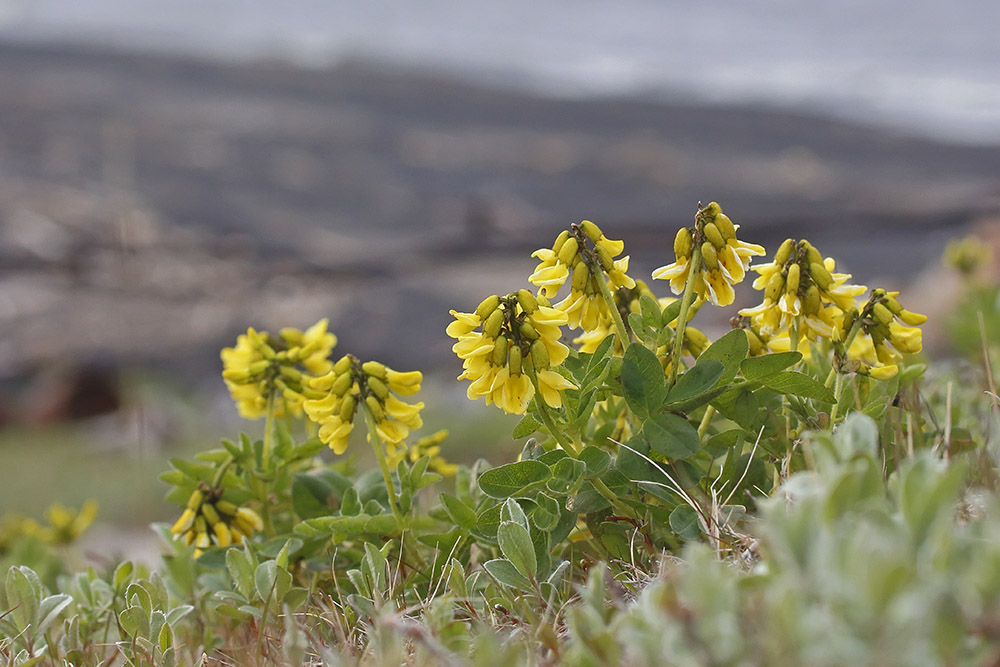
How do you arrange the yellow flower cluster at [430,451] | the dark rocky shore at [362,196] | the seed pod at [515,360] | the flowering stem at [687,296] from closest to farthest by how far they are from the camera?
the seed pod at [515,360]
the flowering stem at [687,296]
the yellow flower cluster at [430,451]
the dark rocky shore at [362,196]

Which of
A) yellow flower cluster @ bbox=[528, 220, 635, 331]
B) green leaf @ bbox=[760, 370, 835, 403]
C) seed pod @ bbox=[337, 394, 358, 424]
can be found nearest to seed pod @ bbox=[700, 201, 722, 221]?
yellow flower cluster @ bbox=[528, 220, 635, 331]

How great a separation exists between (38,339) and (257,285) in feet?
6.49

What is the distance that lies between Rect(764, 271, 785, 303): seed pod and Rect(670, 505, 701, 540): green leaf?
0.34 m

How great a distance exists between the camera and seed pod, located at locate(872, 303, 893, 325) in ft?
4.80

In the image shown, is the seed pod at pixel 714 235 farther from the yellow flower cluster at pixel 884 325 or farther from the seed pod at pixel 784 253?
the yellow flower cluster at pixel 884 325

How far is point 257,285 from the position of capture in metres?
9.05

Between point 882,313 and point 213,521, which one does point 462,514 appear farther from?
point 882,313

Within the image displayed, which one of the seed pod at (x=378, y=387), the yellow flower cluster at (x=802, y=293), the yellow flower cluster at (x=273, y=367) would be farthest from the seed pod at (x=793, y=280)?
the yellow flower cluster at (x=273, y=367)

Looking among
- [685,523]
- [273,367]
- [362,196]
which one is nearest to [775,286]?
[685,523]

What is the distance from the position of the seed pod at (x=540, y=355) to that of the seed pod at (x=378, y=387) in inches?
12.4

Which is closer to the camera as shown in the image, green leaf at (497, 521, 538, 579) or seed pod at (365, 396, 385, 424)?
green leaf at (497, 521, 538, 579)

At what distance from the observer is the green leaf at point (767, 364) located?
1.37 m

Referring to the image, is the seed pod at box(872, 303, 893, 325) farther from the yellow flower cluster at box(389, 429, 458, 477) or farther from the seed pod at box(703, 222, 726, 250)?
the yellow flower cluster at box(389, 429, 458, 477)

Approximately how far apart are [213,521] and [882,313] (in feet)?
3.80
